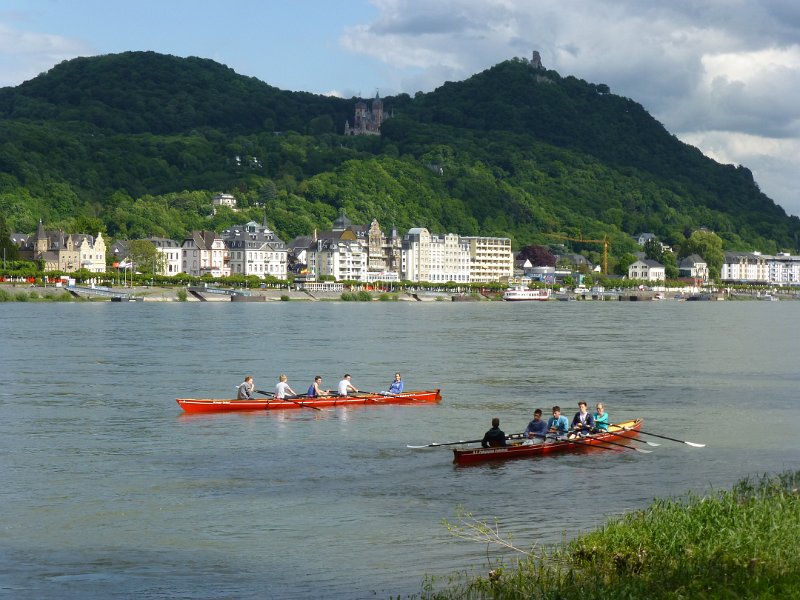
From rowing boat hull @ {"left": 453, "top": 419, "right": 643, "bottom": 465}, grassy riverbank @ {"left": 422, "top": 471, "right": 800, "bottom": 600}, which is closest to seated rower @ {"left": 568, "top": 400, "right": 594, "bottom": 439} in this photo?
rowing boat hull @ {"left": 453, "top": 419, "right": 643, "bottom": 465}

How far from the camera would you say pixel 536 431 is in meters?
35.7

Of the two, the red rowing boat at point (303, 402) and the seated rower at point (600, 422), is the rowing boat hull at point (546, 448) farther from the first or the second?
the red rowing boat at point (303, 402)

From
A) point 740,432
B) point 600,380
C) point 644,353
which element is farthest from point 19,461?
point 644,353

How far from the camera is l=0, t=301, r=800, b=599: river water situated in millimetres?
23078

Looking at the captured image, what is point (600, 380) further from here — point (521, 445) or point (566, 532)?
point (566, 532)

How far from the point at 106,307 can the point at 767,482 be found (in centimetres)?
14050

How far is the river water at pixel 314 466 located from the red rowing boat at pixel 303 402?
0.45m

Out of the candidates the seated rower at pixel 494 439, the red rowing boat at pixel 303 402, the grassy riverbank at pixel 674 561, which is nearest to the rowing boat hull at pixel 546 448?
the seated rower at pixel 494 439

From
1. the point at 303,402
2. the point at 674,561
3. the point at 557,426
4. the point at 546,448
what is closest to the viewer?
the point at 674,561

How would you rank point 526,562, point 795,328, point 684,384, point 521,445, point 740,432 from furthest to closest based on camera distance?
point 795,328 → point 684,384 → point 740,432 → point 521,445 → point 526,562

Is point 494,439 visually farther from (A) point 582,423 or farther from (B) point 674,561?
(B) point 674,561

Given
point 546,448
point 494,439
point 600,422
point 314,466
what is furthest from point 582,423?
point 314,466

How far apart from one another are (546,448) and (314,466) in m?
7.15

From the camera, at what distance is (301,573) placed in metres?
22.5
